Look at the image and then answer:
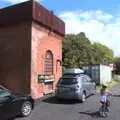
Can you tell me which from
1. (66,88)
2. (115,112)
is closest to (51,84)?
(66,88)

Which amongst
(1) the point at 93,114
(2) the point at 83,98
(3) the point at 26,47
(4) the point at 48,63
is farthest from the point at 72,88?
(4) the point at 48,63

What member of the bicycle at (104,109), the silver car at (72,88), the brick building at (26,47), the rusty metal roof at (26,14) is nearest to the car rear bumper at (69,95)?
the silver car at (72,88)

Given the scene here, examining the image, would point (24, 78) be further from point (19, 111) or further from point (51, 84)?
point (19, 111)

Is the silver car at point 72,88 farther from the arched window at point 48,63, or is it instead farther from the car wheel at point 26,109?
the car wheel at point 26,109

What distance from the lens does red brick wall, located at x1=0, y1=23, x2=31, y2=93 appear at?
71.2 feet

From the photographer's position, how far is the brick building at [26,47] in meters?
21.6

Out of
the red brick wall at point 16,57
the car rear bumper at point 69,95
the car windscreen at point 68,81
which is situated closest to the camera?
the car rear bumper at point 69,95

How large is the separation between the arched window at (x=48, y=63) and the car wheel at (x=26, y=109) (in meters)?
9.78

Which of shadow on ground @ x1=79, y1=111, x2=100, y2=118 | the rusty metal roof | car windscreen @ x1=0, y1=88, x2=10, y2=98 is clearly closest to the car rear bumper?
shadow on ground @ x1=79, y1=111, x2=100, y2=118

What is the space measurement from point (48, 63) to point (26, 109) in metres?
10.6

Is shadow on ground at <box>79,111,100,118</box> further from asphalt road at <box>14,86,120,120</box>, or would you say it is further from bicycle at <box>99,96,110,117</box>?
bicycle at <box>99,96,110,117</box>

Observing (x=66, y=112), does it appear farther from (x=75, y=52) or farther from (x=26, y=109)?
(x=75, y=52)

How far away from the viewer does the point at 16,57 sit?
22.3 meters

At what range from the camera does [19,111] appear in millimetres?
13539
